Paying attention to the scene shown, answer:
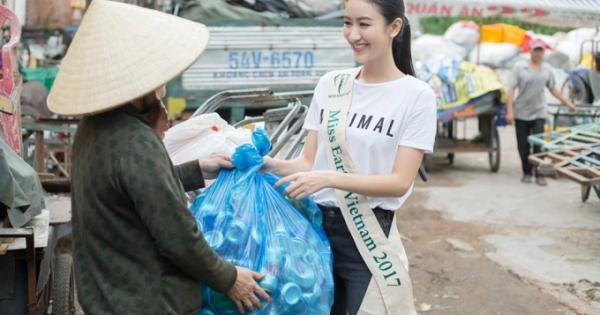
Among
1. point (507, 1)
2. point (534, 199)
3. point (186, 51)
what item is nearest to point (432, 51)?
point (507, 1)

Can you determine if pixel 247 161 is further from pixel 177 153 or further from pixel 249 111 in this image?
pixel 249 111

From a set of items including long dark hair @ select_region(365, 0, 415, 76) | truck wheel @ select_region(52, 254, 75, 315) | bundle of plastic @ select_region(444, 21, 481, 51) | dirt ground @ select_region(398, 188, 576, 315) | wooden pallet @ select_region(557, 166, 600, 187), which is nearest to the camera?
long dark hair @ select_region(365, 0, 415, 76)

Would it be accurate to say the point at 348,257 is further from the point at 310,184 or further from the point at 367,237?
the point at 310,184

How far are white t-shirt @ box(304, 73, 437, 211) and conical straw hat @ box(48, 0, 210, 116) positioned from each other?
0.62 m

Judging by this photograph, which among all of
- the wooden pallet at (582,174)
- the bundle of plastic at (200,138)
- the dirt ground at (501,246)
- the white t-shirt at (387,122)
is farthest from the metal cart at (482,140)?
the white t-shirt at (387,122)

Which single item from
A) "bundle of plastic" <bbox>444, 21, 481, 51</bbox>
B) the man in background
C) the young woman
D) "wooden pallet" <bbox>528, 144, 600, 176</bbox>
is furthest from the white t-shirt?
"bundle of plastic" <bbox>444, 21, 481, 51</bbox>

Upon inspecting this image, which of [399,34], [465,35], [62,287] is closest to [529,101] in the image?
[465,35]

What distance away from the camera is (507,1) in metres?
13.6

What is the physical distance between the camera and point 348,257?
9.30ft

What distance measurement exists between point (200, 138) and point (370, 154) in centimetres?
98

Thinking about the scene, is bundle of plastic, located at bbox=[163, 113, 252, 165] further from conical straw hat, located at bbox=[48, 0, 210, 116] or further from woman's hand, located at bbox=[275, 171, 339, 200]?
conical straw hat, located at bbox=[48, 0, 210, 116]

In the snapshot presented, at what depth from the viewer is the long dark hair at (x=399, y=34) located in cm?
269

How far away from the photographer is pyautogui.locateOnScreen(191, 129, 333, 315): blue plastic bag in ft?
8.41

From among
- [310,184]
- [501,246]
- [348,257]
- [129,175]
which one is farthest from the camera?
[501,246]
